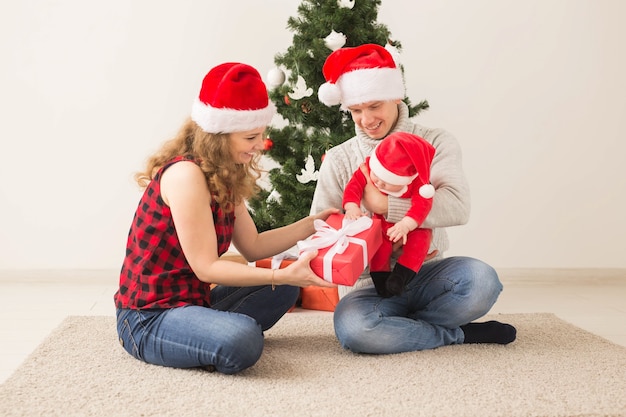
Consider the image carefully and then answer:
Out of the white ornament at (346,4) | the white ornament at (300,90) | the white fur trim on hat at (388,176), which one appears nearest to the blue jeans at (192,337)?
the white fur trim on hat at (388,176)

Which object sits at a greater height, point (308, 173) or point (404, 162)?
point (404, 162)

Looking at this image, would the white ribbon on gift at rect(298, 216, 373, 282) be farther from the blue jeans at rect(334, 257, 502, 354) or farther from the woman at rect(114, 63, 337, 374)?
the blue jeans at rect(334, 257, 502, 354)

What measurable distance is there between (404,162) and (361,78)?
0.33 meters

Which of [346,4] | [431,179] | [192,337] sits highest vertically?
[346,4]

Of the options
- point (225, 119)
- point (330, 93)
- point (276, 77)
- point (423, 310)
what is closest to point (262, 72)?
point (276, 77)

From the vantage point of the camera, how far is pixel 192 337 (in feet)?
5.95

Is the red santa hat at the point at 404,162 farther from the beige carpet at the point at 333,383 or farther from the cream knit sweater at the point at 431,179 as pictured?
the beige carpet at the point at 333,383

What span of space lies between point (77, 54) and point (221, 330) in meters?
2.20

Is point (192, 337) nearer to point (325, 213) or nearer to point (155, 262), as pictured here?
point (155, 262)

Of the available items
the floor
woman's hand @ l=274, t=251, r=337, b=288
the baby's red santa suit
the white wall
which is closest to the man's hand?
the baby's red santa suit

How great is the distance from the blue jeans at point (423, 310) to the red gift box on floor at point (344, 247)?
221 millimetres

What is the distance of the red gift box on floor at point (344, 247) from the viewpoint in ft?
5.97

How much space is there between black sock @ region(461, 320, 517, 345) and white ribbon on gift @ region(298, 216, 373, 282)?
0.51 m

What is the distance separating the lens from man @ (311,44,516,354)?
203 centimetres
